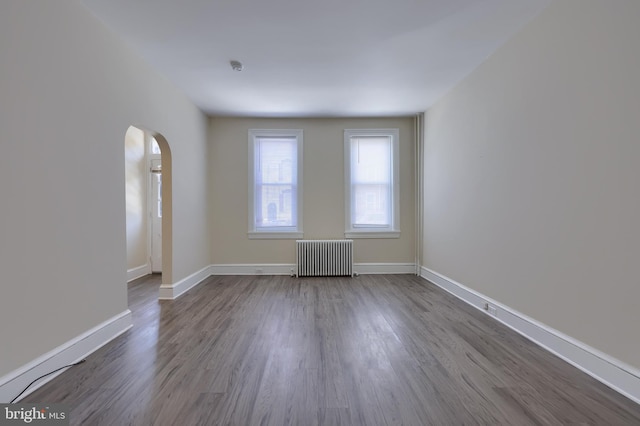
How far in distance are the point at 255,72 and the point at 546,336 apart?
155 inches

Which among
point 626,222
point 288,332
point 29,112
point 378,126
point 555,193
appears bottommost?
point 288,332

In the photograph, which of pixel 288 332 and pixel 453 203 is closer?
pixel 288 332

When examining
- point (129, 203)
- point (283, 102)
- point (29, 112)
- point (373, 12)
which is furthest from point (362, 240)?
point (29, 112)

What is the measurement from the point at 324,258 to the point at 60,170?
3775 millimetres

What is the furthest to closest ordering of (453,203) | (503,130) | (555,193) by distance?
(453,203) → (503,130) → (555,193)

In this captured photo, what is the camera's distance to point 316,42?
289cm

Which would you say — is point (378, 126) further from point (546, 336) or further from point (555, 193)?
point (546, 336)

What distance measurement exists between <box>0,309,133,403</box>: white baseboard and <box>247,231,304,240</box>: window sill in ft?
8.45

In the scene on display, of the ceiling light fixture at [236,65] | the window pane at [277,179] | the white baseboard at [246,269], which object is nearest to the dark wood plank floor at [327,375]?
the white baseboard at [246,269]

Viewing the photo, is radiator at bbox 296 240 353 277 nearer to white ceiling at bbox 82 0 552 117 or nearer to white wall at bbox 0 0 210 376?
white ceiling at bbox 82 0 552 117

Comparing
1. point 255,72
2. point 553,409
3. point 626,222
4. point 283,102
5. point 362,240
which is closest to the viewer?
point 553,409

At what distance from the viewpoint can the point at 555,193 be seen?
2.32 metres

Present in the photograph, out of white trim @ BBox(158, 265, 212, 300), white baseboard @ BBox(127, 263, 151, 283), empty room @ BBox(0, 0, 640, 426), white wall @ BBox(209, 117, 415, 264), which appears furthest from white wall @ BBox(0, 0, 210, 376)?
white baseboard @ BBox(127, 263, 151, 283)

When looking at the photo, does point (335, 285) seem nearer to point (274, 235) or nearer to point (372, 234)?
point (372, 234)
